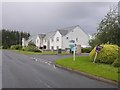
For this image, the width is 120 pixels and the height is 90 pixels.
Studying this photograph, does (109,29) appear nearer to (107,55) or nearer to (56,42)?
(107,55)

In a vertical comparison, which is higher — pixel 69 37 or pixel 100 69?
pixel 69 37

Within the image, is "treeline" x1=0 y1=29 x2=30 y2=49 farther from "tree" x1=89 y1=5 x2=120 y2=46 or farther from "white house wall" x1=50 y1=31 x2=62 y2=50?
"tree" x1=89 y1=5 x2=120 y2=46

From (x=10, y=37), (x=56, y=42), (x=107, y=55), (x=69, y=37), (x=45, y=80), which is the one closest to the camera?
(x=45, y=80)

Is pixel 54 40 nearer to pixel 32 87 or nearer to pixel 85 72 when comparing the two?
pixel 85 72

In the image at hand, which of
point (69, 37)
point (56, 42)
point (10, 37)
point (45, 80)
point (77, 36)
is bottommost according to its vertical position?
point (45, 80)

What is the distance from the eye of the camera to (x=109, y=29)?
104 ft

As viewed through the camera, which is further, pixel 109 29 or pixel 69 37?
pixel 69 37

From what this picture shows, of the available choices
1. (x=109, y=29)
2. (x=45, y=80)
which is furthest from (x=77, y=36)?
(x=45, y=80)

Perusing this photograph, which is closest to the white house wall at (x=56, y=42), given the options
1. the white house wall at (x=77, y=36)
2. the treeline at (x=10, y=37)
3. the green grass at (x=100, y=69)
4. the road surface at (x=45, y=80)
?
the white house wall at (x=77, y=36)

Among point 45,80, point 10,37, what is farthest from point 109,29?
point 10,37

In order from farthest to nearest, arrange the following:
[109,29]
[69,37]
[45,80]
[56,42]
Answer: [56,42], [69,37], [109,29], [45,80]

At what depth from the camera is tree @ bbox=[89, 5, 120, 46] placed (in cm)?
3111

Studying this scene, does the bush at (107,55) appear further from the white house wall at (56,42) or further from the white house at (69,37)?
the white house wall at (56,42)

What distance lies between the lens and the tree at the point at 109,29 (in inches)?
1225
